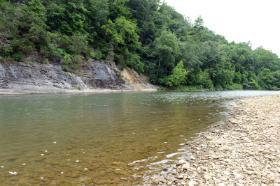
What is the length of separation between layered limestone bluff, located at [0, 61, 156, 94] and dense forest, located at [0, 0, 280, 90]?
1.57 m

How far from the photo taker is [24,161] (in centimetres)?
690

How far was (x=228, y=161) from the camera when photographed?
684cm

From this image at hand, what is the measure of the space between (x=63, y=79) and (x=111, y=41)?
18446 millimetres

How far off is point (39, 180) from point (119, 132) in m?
5.48

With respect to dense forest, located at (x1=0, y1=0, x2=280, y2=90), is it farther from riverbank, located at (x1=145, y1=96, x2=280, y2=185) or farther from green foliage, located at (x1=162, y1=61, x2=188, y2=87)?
riverbank, located at (x1=145, y1=96, x2=280, y2=185)

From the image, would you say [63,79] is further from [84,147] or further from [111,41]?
[84,147]

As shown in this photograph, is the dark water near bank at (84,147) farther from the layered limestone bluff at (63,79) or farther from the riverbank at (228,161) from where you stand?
the layered limestone bluff at (63,79)

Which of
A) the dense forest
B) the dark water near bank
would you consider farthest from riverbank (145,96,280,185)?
the dense forest

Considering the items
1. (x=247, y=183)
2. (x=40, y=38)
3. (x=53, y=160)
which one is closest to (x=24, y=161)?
(x=53, y=160)

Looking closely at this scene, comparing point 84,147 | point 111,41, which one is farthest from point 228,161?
point 111,41

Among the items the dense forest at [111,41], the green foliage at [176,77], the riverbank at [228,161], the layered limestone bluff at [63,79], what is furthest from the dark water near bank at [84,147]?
the green foliage at [176,77]

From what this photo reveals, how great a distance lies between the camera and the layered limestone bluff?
32812 mm

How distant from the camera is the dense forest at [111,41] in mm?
36844

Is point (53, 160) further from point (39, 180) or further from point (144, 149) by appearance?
point (144, 149)
